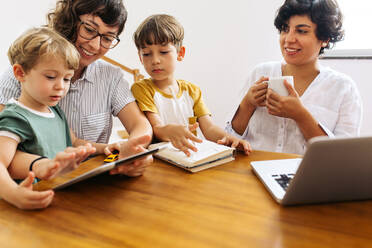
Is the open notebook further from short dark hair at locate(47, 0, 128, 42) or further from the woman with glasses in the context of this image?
short dark hair at locate(47, 0, 128, 42)

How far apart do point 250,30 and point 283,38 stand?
1393 mm

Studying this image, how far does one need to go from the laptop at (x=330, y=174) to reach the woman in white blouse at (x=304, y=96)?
55cm

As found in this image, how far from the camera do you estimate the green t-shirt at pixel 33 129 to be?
0.83 m

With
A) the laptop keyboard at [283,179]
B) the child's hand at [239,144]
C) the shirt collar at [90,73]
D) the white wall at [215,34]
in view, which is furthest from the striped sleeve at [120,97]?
the white wall at [215,34]

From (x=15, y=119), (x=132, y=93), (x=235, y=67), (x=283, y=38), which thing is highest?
Answer: (x=283, y=38)

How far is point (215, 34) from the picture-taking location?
2.78 meters

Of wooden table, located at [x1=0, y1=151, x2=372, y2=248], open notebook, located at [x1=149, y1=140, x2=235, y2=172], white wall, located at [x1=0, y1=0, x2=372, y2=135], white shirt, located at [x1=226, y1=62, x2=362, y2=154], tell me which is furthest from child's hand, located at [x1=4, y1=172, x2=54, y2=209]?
white wall, located at [x1=0, y1=0, x2=372, y2=135]

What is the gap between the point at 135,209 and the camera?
24.6 inches

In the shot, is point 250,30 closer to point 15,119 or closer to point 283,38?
point 283,38

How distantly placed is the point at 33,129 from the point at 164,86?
691 mm

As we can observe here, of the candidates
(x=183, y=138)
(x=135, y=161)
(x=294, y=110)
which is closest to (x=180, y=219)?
(x=135, y=161)

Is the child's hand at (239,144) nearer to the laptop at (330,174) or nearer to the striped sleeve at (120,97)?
the laptop at (330,174)

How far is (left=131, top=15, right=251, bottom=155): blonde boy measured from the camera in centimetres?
132

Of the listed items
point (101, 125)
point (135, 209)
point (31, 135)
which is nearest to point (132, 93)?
point (101, 125)
